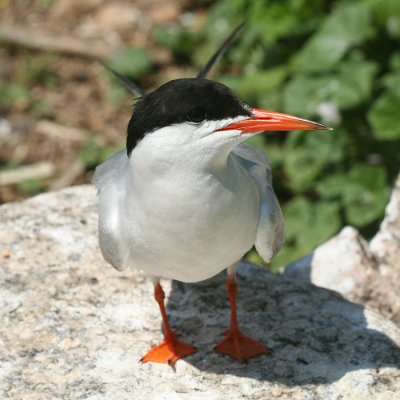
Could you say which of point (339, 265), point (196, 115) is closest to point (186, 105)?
point (196, 115)

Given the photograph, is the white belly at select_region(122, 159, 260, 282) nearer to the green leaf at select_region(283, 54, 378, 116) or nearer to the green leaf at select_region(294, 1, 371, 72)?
the green leaf at select_region(283, 54, 378, 116)

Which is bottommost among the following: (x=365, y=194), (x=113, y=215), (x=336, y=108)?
(x=365, y=194)

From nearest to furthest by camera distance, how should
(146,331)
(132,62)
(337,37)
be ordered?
(146,331), (337,37), (132,62)

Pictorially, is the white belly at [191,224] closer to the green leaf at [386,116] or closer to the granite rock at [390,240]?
the granite rock at [390,240]

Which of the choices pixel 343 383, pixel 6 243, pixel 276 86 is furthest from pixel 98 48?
pixel 343 383

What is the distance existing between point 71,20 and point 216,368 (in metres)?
5.70

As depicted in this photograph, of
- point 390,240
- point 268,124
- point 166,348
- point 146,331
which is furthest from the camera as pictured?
point 390,240

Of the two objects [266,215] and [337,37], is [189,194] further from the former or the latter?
[337,37]

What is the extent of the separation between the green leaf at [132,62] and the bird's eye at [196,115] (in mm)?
4739

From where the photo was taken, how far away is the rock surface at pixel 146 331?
360cm

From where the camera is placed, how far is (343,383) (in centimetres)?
362

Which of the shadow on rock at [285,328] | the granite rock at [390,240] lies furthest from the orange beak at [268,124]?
the granite rock at [390,240]

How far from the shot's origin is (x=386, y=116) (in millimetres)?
5348

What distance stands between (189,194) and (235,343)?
3.25ft
